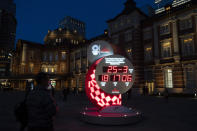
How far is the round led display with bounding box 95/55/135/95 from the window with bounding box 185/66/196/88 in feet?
53.9

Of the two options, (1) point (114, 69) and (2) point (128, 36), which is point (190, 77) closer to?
(2) point (128, 36)

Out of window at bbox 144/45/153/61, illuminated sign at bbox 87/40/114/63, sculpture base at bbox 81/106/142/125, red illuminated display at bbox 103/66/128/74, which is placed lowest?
sculpture base at bbox 81/106/142/125

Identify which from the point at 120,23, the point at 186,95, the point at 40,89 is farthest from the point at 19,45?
the point at 40,89

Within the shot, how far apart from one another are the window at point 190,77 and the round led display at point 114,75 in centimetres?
1644

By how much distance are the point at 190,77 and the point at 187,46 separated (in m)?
4.42

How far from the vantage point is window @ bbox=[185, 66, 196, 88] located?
68.3 ft

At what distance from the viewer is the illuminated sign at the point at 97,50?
9359mm

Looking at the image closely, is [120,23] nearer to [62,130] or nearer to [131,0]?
[131,0]

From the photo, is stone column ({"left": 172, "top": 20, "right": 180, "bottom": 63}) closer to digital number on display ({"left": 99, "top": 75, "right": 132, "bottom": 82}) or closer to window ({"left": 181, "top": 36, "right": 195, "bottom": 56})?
window ({"left": 181, "top": 36, "right": 195, "bottom": 56})

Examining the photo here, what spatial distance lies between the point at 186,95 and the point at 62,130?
1969 cm

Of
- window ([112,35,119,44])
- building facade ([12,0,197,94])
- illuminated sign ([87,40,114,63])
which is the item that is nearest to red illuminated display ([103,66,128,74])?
illuminated sign ([87,40,114,63])

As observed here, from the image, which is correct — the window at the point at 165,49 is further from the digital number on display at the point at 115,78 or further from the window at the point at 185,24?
the digital number on display at the point at 115,78

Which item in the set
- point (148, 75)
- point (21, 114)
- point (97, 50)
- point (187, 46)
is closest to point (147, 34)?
point (187, 46)

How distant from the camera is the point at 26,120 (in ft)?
9.00
